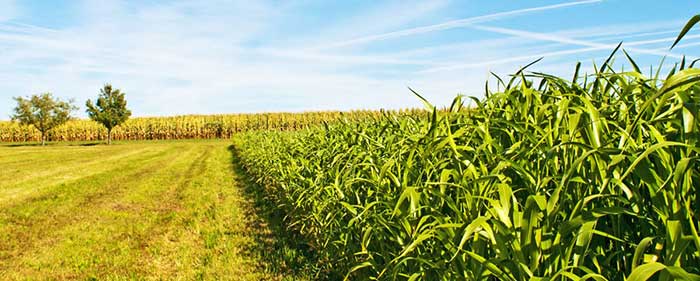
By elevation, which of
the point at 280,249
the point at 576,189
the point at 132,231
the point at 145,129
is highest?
the point at 576,189

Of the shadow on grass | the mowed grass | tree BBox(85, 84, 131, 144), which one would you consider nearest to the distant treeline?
tree BBox(85, 84, 131, 144)

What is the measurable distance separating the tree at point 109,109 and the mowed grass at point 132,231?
42.7m

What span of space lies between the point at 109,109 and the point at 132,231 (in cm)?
5248

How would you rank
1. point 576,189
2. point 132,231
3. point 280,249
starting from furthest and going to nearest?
point 132,231
point 280,249
point 576,189

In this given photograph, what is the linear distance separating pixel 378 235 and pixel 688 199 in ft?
5.93

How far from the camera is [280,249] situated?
6172 millimetres

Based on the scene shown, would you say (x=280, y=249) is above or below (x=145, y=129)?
above

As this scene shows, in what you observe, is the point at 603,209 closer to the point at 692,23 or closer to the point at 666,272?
the point at 666,272

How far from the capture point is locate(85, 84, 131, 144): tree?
5450 centimetres

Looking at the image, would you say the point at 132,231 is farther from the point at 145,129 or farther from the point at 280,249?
the point at 145,129

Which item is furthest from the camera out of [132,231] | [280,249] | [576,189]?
[132,231]

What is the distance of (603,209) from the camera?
1.61 meters

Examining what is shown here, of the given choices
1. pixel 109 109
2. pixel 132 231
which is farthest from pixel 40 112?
pixel 132 231

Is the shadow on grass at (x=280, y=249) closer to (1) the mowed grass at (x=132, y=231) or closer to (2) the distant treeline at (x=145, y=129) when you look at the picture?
(1) the mowed grass at (x=132, y=231)
